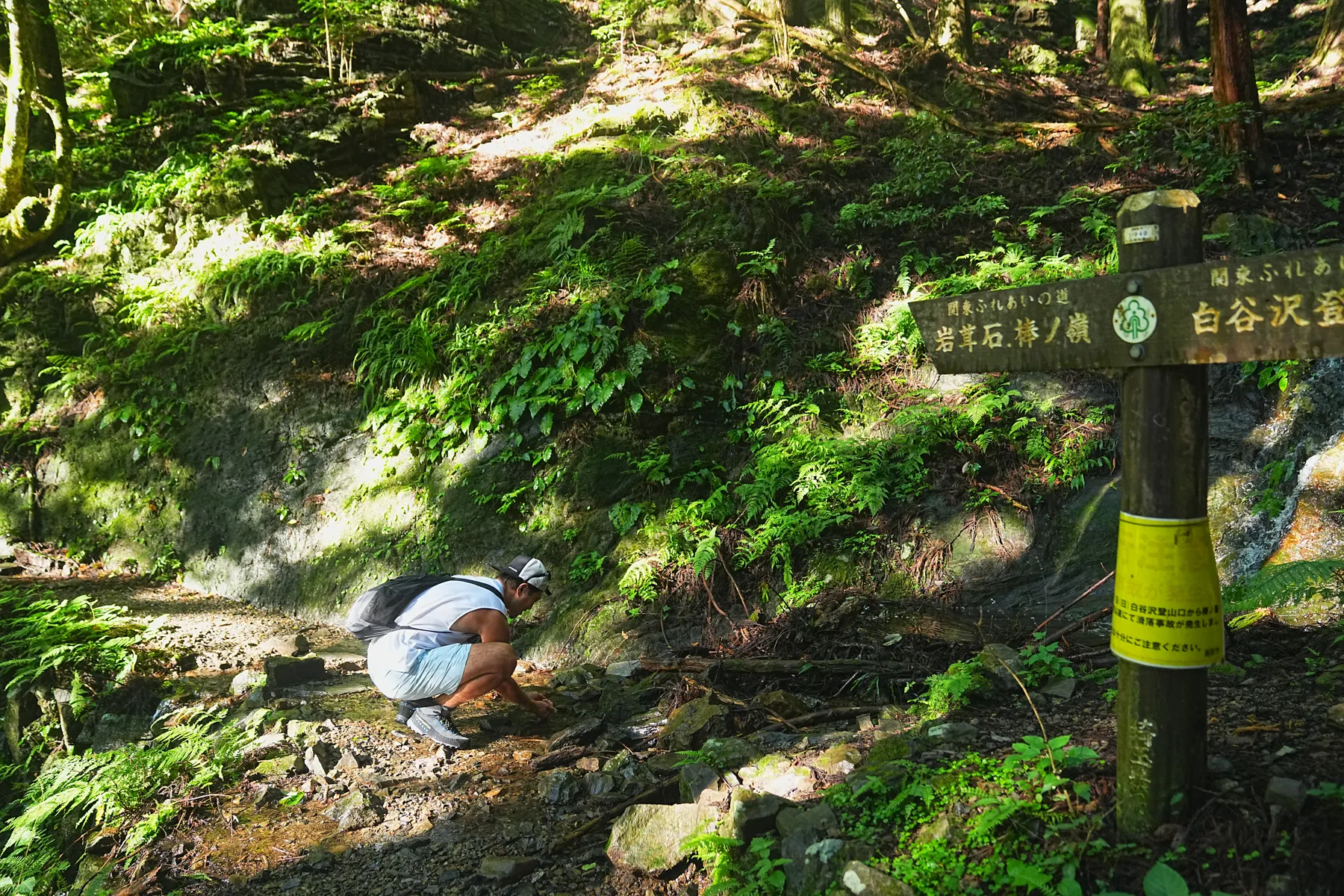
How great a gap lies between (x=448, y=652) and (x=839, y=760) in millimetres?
2891

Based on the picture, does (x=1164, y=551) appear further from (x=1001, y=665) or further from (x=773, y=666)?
(x=773, y=666)

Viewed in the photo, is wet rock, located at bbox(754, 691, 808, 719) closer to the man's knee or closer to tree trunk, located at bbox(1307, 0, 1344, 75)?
the man's knee

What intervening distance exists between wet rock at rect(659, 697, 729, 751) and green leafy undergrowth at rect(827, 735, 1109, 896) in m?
1.56

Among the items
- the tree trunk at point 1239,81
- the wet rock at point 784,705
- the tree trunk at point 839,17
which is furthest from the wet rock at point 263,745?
the tree trunk at point 839,17

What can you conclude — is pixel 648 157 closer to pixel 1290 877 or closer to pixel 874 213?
pixel 874 213

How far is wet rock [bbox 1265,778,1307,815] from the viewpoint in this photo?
2.61m

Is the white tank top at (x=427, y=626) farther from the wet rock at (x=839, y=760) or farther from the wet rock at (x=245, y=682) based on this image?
the wet rock at (x=839, y=760)

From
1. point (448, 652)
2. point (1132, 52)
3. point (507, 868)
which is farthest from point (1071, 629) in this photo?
point (1132, 52)

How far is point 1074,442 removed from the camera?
21.6 ft

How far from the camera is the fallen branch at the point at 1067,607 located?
5.29 metres

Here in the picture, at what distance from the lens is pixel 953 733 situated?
12.7ft

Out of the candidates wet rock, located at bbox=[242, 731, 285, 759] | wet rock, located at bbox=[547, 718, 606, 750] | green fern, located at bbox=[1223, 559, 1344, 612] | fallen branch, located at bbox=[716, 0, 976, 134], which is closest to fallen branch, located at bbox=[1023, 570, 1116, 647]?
green fern, located at bbox=[1223, 559, 1344, 612]

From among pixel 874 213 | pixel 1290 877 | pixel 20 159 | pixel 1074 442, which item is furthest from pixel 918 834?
pixel 20 159

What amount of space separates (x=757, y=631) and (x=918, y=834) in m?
3.16
